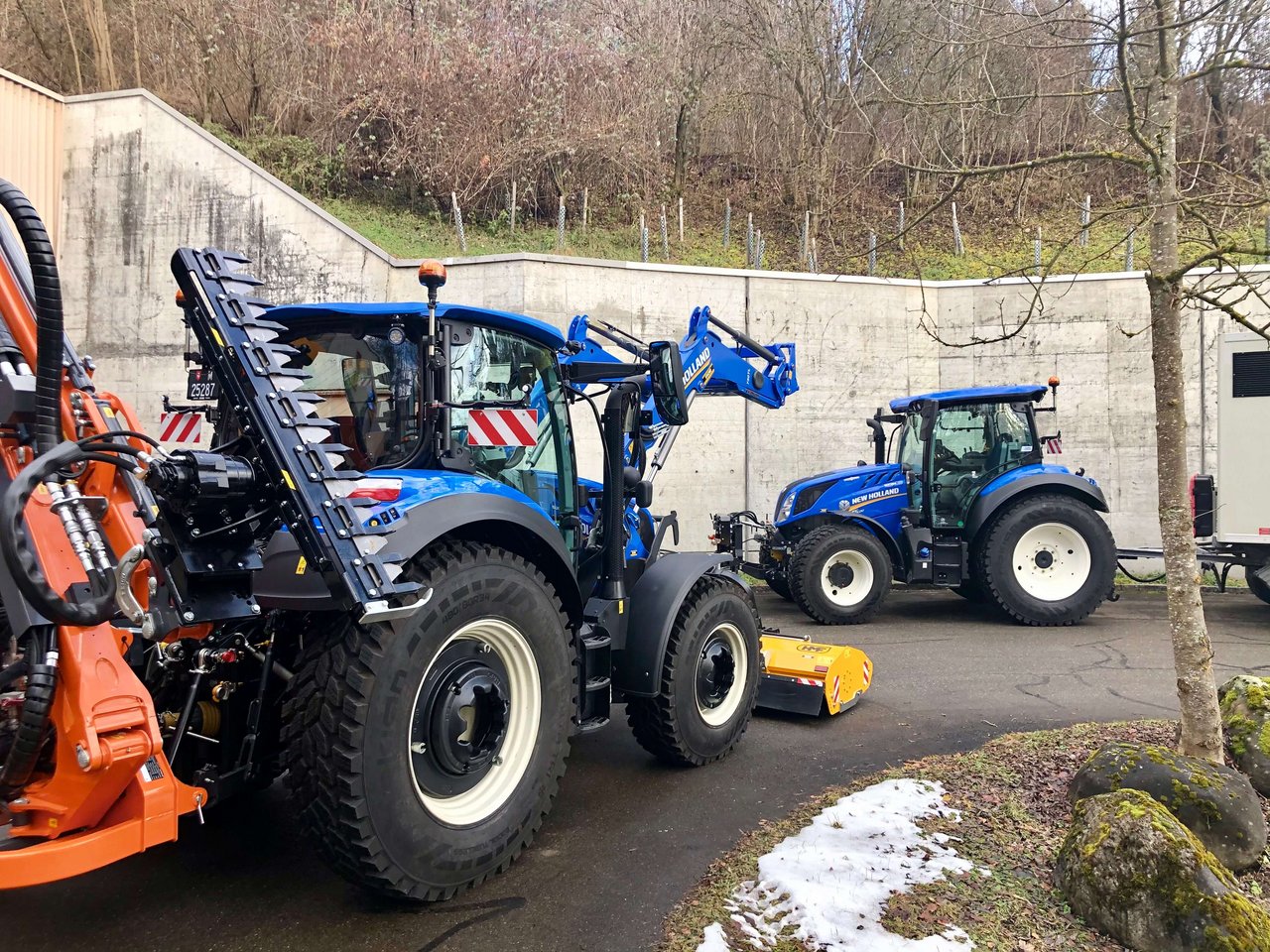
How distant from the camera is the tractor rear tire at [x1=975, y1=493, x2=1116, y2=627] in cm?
888

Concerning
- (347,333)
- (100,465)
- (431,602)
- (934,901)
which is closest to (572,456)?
(347,333)

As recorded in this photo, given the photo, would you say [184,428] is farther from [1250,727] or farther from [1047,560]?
[1047,560]

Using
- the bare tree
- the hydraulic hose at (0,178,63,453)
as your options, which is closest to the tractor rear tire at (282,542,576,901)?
the hydraulic hose at (0,178,63,453)

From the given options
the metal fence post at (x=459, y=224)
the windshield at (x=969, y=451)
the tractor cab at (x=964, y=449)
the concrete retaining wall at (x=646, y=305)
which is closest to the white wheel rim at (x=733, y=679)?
the tractor cab at (x=964, y=449)

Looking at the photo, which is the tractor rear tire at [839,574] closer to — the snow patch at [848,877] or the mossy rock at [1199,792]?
the snow patch at [848,877]

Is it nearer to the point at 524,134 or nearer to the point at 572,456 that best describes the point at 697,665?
the point at 572,456

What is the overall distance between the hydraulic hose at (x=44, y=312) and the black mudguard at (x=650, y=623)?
9.00ft

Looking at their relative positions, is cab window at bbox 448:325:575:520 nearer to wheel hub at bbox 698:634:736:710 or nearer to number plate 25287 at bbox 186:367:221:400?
number plate 25287 at bbox 186:367:221:400

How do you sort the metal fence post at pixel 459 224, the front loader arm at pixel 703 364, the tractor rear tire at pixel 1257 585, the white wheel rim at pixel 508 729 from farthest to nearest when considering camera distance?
the metal fence post at pixel 459 224 → the tractor rear tire at pixel 1257 585 → the front loader arm at pixel 703 364 → the white wheel rim at pixel 508 729

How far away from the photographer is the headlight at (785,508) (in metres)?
9.73

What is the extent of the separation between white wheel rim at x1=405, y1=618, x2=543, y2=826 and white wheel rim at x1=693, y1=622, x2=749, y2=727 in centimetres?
153

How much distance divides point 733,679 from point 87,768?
3.41m

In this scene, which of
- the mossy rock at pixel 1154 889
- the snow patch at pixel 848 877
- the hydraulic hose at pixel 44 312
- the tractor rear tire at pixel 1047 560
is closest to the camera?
the hydraulic hose at pixel 44 312

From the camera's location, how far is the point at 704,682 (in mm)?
4684
